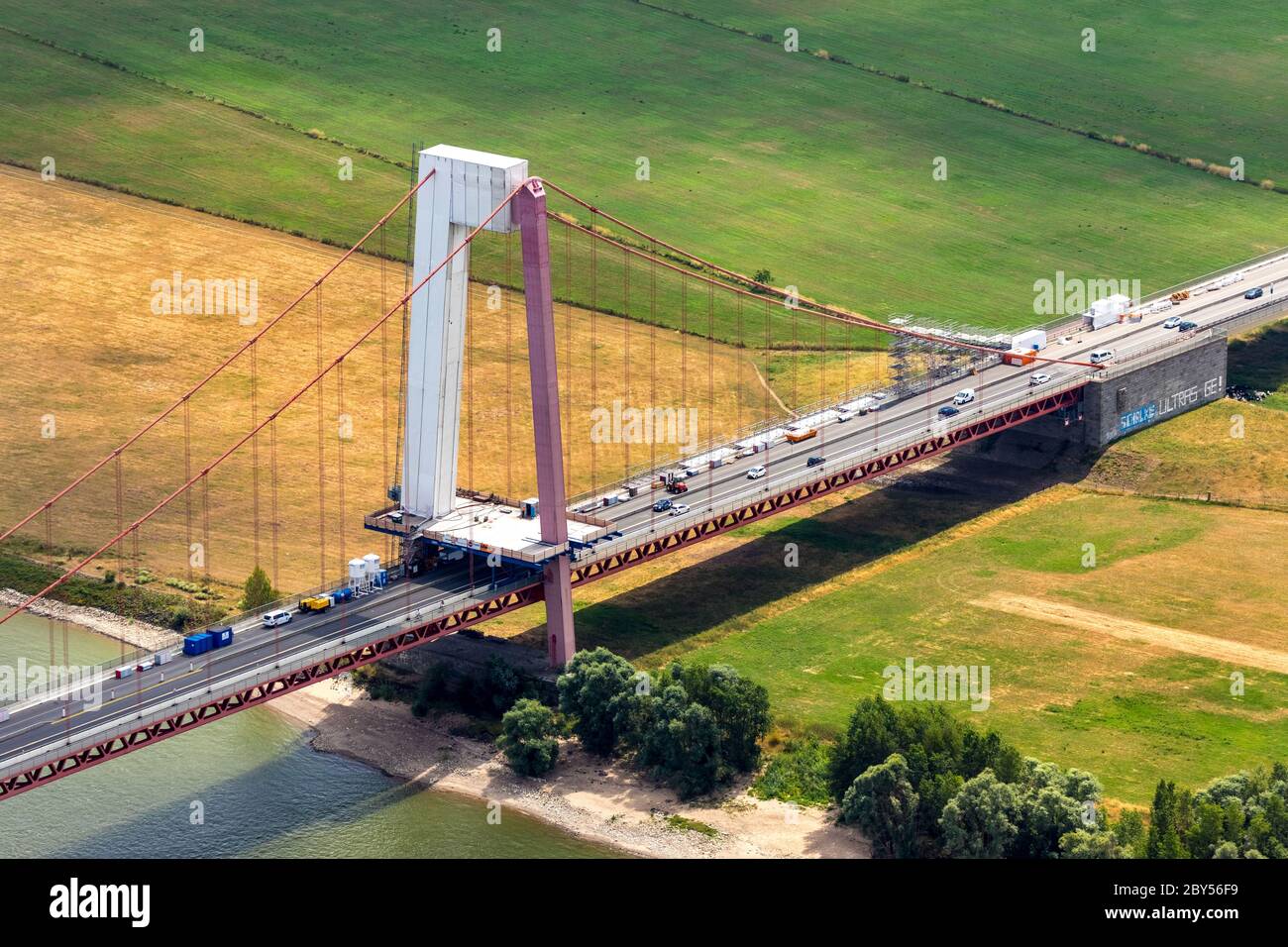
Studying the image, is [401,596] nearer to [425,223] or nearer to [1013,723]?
[425,223]

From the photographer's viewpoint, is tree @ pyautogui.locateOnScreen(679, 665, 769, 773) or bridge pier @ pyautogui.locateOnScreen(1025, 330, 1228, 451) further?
bridge pier @ pyautogui.locateOnScreen(1025, 330, 1228, 451)

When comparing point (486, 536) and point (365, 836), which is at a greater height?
point (486, 536)

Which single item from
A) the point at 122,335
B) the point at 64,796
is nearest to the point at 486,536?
the point at 64,796

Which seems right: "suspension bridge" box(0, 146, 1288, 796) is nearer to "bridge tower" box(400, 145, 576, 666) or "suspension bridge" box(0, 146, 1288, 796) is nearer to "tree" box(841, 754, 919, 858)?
"bridge tower" box(400, 145, 576, 666)

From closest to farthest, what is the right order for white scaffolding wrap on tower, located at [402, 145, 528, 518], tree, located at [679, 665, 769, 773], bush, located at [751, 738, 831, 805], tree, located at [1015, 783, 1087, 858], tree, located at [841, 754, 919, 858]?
tree, located at [1015, 783, 1087, 858], tree, located at [841, 754, 919, 858], bush, located at [751, 738, 831, 805], tree, located at [679, 665, 769, 773], white scaffolding wrap on tower, located at [402, 145, 528, 518]

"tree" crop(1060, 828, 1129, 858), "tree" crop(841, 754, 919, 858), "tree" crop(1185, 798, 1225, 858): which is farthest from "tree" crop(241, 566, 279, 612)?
"tree" crop(1185, 798, 1225, 858)

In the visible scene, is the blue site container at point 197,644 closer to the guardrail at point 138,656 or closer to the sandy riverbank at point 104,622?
the guardrail at point 138,656

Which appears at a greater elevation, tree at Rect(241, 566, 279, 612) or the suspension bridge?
the suspension bridge

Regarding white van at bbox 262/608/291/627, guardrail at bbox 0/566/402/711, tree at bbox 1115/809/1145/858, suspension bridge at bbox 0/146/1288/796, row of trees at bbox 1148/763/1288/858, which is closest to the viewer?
row of trees at bbox 1148/763/1288/858
